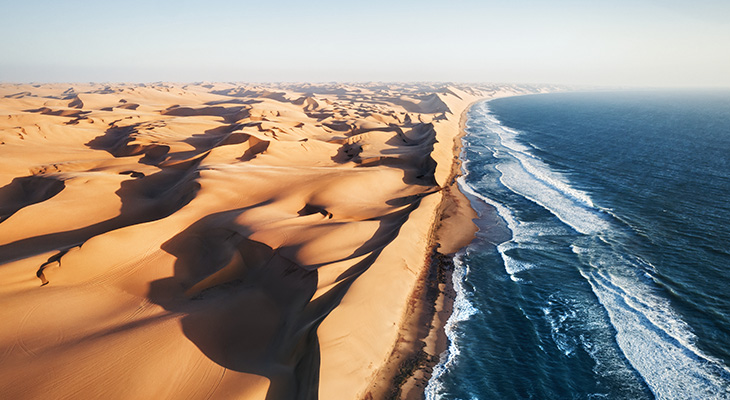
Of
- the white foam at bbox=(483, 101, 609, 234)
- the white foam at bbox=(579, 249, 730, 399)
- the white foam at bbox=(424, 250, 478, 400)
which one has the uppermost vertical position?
the white foam at bbox=(483, 101, 609, 234)

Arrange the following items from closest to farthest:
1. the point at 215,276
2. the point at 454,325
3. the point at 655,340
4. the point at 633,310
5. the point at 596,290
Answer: the point at 655,340, the point at 454,325, the point at 633,310, the point at 596,290, the point at 215,276

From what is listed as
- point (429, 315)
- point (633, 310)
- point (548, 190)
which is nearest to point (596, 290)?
point (633, 310)

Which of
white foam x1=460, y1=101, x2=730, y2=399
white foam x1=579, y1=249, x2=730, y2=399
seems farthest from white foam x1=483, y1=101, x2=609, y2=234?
white foam x1=579, y1=249, x2=730, y2=399

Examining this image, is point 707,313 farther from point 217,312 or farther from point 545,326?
point 217,312

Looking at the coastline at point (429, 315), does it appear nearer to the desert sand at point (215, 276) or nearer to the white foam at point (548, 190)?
the desert sand at point (215, 276)

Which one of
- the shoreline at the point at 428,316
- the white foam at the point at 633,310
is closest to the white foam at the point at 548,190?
the white foam at the point at 633,310

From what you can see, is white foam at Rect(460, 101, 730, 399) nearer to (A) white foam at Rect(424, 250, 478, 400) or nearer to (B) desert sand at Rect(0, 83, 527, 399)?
(A) white foam at Rect(424, 250, 478, 400)

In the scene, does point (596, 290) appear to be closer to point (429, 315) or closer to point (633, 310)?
point (633, 310)
